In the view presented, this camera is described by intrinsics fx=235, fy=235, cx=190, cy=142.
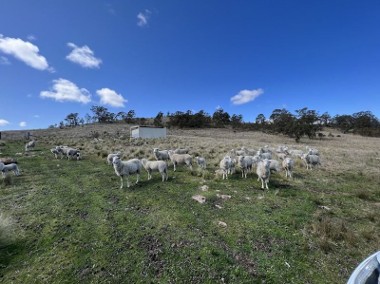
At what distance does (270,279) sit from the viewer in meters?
6.04

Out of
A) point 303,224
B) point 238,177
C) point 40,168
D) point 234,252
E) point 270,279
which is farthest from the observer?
point 40,168

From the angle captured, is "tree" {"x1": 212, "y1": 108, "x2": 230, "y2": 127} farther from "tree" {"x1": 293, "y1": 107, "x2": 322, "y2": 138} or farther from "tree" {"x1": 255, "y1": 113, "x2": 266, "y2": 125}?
"tree" {"x1": 293, "y1": 107, "x2": 322, "y2": 138}

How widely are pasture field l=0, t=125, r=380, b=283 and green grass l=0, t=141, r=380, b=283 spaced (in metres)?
0.03

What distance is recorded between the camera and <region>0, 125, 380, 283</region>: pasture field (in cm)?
630

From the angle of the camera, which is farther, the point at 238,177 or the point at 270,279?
the point at 238,177

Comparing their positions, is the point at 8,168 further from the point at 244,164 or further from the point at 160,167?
the point at 244,164

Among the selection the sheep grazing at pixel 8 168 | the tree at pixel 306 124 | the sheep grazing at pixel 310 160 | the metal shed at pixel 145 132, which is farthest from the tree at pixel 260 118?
the sheep grazing at pixel 8 168

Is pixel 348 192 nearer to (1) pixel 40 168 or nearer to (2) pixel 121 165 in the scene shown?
(2) pixel 121 165

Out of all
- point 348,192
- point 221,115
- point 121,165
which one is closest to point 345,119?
point 221,115

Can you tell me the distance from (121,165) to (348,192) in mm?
12542

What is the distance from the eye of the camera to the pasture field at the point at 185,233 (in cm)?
630

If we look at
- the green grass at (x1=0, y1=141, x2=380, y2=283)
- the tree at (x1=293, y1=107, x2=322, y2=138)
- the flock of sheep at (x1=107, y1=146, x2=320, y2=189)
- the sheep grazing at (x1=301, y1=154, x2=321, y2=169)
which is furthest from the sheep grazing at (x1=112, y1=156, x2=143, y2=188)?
the tree at (x1=293, y1=107, x2=322, y2=138)

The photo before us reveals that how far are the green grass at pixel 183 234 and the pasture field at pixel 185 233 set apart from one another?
32 millimetres

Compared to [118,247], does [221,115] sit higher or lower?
higher
